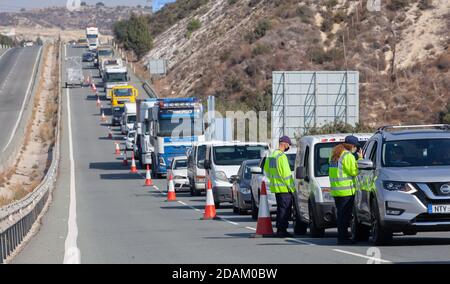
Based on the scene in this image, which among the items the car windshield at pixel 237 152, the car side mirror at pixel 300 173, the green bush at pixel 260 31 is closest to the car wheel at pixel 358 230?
the car side mirror at pixel 300 173

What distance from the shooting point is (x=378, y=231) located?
52.2ft

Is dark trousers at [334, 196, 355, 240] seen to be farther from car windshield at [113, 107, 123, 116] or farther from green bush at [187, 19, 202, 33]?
green bush at [187, 19, 202, 33]

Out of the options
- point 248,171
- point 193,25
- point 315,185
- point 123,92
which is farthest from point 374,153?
point 193,25

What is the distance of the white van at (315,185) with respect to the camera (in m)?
18.2

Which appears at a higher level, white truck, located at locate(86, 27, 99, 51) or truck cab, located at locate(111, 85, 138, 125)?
white truck, located at locate(86, 27, 99, 51)

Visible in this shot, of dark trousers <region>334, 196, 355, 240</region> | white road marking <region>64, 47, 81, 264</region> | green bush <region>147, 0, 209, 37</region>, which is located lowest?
white road marking <region>64, 47, 81, 264</region>

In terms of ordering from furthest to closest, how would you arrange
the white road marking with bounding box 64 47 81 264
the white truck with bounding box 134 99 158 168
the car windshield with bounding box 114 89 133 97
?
the car windshield with bounding box 114 89 133 97
the white truck with bounding box 134 99 158 168
the white road marking with bounding box 64 47 81 264

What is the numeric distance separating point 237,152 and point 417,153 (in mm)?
16523

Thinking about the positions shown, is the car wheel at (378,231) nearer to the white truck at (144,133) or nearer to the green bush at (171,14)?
the white truck at (144,133)

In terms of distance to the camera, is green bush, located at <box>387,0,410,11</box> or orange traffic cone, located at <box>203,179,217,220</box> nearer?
orange traffic cone, located at <box>203,179,217,220</box>

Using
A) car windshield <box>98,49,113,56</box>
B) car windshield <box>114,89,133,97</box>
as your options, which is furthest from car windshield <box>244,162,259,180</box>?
car windshield <box>98,49,113,56</box>

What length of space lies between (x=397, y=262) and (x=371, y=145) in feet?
13.9

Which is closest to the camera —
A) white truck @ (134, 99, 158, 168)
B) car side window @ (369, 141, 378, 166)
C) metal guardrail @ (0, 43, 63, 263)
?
car side window @ (369, 141, 378, 166)

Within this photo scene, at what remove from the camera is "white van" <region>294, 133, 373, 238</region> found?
1820cm
